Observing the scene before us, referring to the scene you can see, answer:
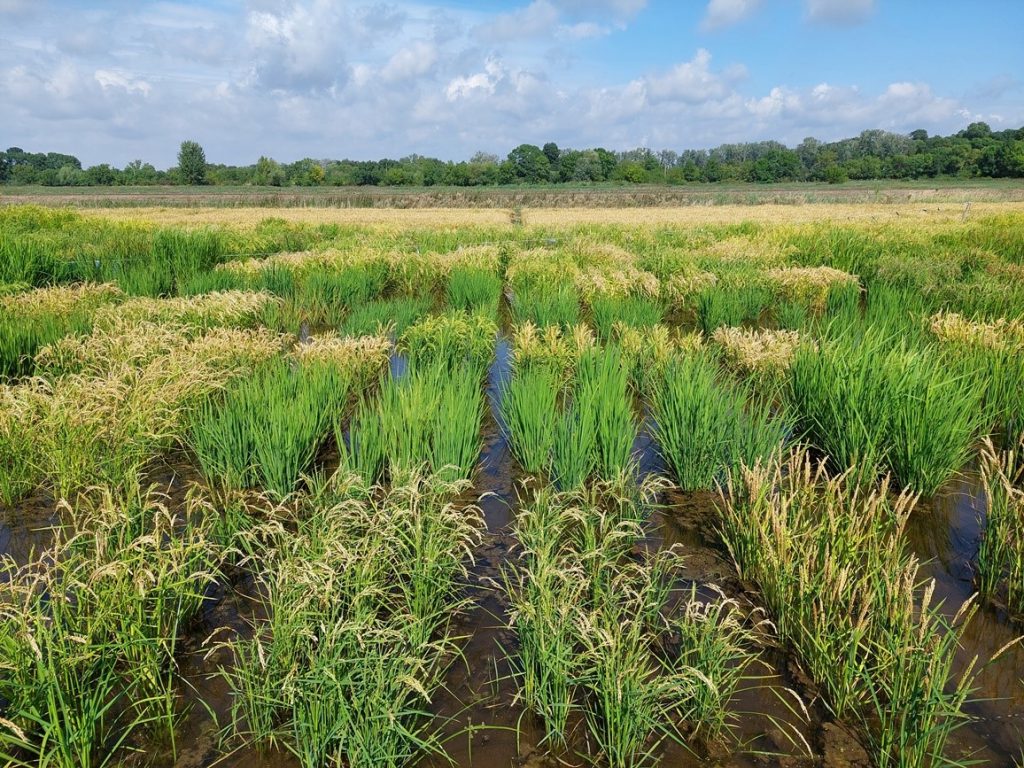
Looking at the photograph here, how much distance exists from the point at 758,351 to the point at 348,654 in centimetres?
578

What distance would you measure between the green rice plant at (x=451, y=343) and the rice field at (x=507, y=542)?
47mm

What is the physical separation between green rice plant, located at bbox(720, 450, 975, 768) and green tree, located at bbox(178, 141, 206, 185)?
105 meters

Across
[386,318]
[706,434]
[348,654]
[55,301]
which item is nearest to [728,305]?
[386,318]

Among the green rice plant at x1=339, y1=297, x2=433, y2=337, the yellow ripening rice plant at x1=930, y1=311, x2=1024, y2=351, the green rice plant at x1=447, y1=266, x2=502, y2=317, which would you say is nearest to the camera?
the yellow ripening rice plant at x1=930, y1=311, x2=1024, y2=351

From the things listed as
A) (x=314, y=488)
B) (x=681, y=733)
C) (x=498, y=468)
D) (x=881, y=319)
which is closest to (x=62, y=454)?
(x=314, y=488)

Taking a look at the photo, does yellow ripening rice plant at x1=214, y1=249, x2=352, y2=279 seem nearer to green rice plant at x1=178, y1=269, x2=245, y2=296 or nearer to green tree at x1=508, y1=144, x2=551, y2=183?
green rice plant at x1=178, y1=269, x2=245, y2=296

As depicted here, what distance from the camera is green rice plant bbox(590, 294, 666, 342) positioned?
8766mm

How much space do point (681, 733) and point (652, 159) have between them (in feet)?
420

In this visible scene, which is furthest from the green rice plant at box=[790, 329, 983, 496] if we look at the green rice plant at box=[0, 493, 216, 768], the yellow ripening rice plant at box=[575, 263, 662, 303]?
the yellow ripening rice plant at box=[575, 263, 662, 303]

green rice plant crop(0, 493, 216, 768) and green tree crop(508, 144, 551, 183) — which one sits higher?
green tree crop(508, 144, 551, 183)

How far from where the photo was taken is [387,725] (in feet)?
7.59

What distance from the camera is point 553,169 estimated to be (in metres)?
104

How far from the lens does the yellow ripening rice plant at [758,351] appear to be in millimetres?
6652

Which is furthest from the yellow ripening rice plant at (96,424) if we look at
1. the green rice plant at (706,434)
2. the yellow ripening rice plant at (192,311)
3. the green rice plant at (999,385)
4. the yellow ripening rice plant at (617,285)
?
the yellow ripening rice plant at (617,285)
